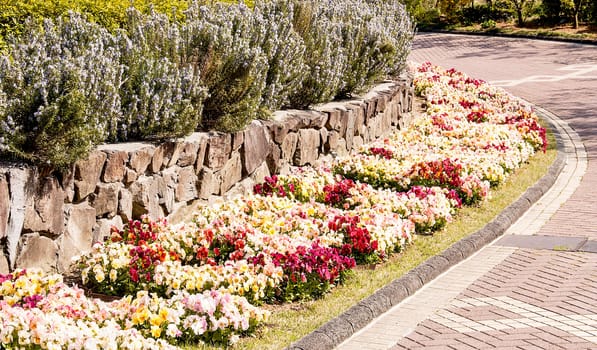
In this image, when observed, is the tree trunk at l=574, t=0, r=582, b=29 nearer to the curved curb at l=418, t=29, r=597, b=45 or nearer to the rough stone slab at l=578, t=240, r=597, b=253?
the curved curb at l=418, t=29, r=597, b=45

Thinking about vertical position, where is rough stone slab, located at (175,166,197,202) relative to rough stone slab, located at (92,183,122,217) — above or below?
below

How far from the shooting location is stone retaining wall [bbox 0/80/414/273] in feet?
21.3

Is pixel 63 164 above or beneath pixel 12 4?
beneath

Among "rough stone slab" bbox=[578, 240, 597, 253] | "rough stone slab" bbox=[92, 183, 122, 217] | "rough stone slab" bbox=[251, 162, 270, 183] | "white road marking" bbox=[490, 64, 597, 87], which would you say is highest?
"rough stone slab" bbox=[92, 183, 122, 217]

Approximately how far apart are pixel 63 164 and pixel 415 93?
12061 millimetres

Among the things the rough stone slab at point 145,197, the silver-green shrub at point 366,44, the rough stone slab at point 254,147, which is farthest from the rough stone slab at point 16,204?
the silver-green shrub at point 366,44

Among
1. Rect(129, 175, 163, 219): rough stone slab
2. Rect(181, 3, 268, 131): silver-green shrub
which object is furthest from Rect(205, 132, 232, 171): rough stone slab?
Rect(129, 175, 163, 219): rough stone slab

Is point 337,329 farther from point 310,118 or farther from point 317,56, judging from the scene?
point 317,56

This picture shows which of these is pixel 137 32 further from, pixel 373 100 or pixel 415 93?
pixel 415 93

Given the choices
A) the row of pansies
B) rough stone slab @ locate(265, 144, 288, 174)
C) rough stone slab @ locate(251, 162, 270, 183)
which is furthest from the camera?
rough stone slab @ locate(265, 144, 288, 174)

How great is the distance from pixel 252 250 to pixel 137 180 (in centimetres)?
112

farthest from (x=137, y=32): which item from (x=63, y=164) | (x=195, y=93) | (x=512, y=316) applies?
(x=512, y=316)

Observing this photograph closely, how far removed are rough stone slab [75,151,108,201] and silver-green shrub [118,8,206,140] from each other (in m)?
0.63

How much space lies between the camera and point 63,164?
6750 millimetres
